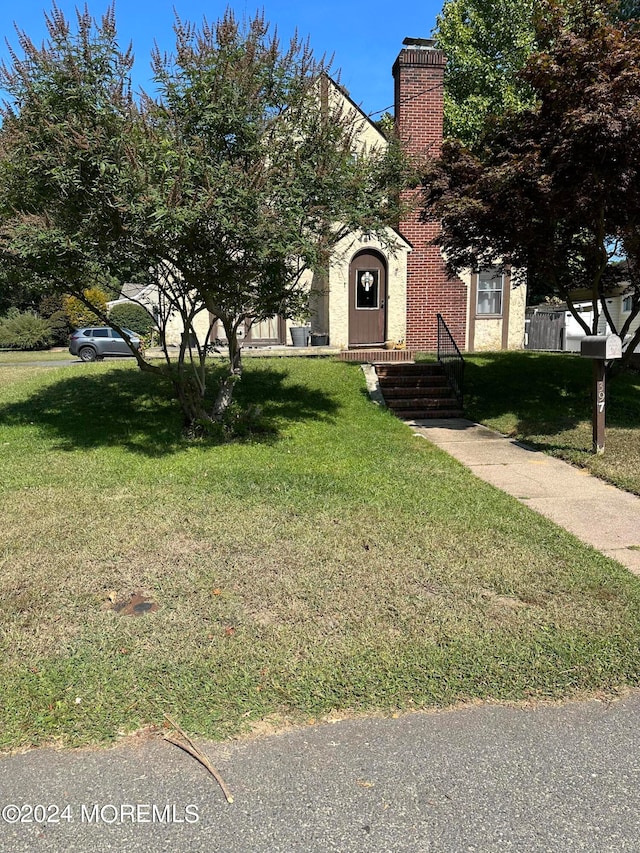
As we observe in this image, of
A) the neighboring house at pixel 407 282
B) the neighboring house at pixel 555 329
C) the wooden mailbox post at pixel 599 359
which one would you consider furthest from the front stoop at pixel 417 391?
the neighboring house at pixel 555 329

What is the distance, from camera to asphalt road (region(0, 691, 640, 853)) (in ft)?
7.02

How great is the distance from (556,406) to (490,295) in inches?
304

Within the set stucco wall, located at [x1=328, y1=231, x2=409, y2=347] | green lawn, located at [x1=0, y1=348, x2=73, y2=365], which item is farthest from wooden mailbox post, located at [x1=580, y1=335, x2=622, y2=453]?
green lawn, located at [x1=0, y1=348, x2=73, y2=365]

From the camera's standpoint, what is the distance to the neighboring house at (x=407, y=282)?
16453 mm

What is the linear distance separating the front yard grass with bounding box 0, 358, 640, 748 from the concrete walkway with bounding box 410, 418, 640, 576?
0.30 m

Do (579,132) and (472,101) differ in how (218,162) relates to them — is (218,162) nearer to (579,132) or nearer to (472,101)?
(579,132)

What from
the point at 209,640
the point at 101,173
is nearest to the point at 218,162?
the point at 101,173

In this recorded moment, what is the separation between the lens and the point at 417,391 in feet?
39.1

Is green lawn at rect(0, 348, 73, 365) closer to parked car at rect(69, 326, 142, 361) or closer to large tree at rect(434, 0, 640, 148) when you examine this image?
parked car at rect(69, 326, 142, 361)

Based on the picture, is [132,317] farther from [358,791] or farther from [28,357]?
[358,791]

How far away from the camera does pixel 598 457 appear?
25.8 ft

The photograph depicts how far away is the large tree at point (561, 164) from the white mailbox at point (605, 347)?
201 cm

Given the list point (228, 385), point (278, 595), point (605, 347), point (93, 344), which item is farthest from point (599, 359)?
point (93, 344)

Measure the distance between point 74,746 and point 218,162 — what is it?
5.90 m
